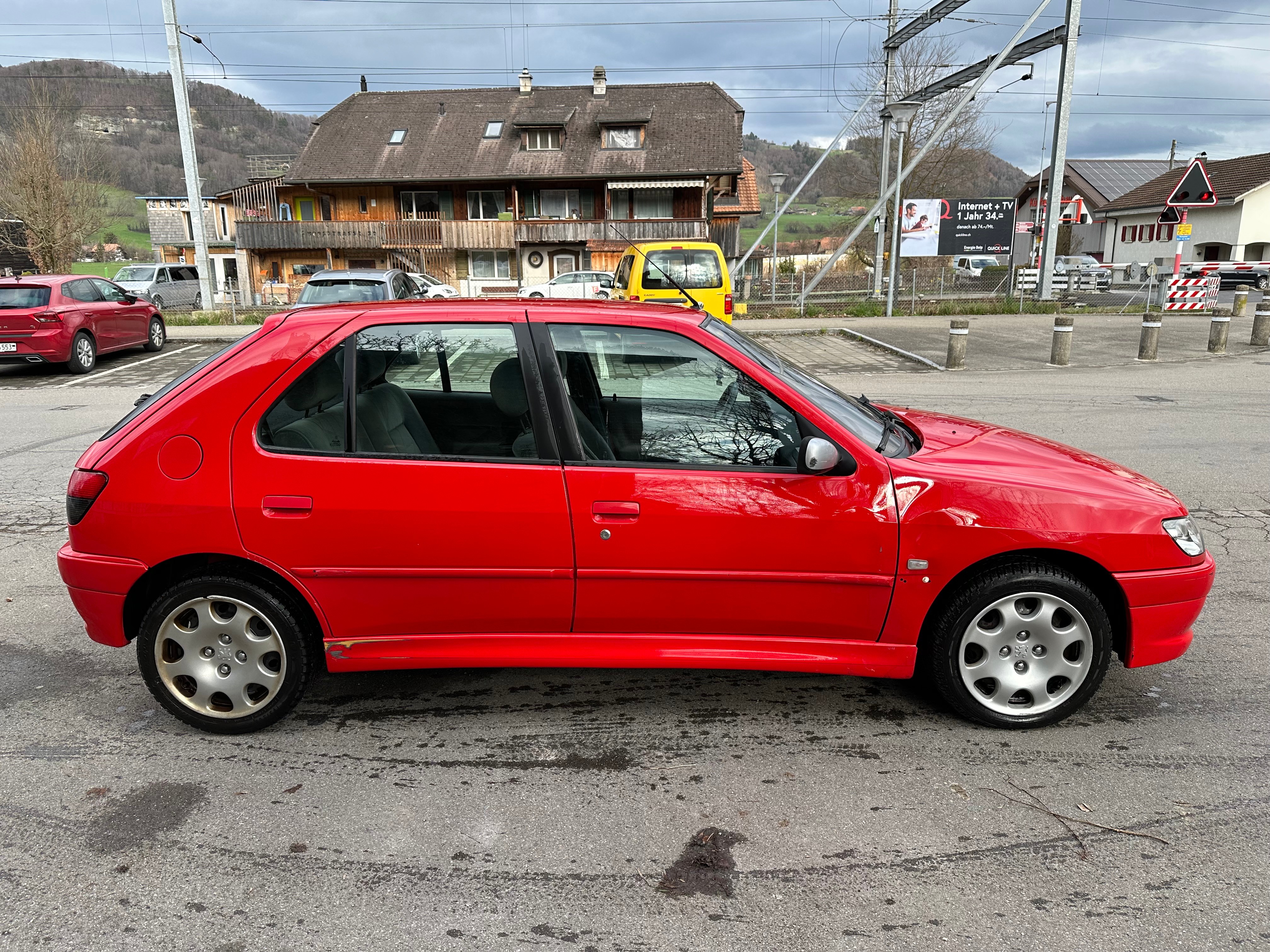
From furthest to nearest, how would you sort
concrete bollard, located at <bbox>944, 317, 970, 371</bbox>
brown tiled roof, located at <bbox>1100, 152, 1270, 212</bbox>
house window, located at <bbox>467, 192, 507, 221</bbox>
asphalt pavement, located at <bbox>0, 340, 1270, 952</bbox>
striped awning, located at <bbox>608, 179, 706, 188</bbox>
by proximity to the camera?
1. brown tiled roof, located at <bbox>1100, 152, 1270, 212</bbox>
2. house window, located at <bbox>467, 192, 507, 221</bbox>
3. striped awning, located at <bbox>608, 179, 706, 188</bbox>
4. concrete bollard, located at <bbox>944, 317, 970, 371</bbox>
5. asphalt pavement, located at <bbox>0, 340, 1270, 952</bbox>

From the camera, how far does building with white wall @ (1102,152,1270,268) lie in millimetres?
50031

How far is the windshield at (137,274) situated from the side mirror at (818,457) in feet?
111

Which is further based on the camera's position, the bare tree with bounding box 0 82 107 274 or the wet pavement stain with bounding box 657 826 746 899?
the bare tree with bounding box 0 82 107 274

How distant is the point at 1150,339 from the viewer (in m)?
15.8

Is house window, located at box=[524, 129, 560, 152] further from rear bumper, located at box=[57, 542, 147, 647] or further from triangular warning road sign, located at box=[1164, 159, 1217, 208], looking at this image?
rear bumper, located at box=[57, 542, 147, 647]

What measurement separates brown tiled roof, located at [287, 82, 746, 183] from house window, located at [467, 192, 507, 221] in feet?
5.08

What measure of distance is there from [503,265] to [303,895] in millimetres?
44333

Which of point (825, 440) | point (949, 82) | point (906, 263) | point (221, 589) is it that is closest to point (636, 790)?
point (825, 440)

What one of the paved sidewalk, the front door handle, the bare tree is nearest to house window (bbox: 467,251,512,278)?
the bare tree

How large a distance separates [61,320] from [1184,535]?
16.2m

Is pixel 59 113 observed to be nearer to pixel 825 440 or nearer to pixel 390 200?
pixel 390 200

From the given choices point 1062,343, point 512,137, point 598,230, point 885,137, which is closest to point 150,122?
point 512,137

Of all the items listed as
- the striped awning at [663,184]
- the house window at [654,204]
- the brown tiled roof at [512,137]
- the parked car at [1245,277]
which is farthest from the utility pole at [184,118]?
the parked car at [1245,277]

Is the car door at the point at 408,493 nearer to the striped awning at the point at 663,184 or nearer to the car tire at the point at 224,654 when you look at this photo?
the car tire at the point at 224,654
